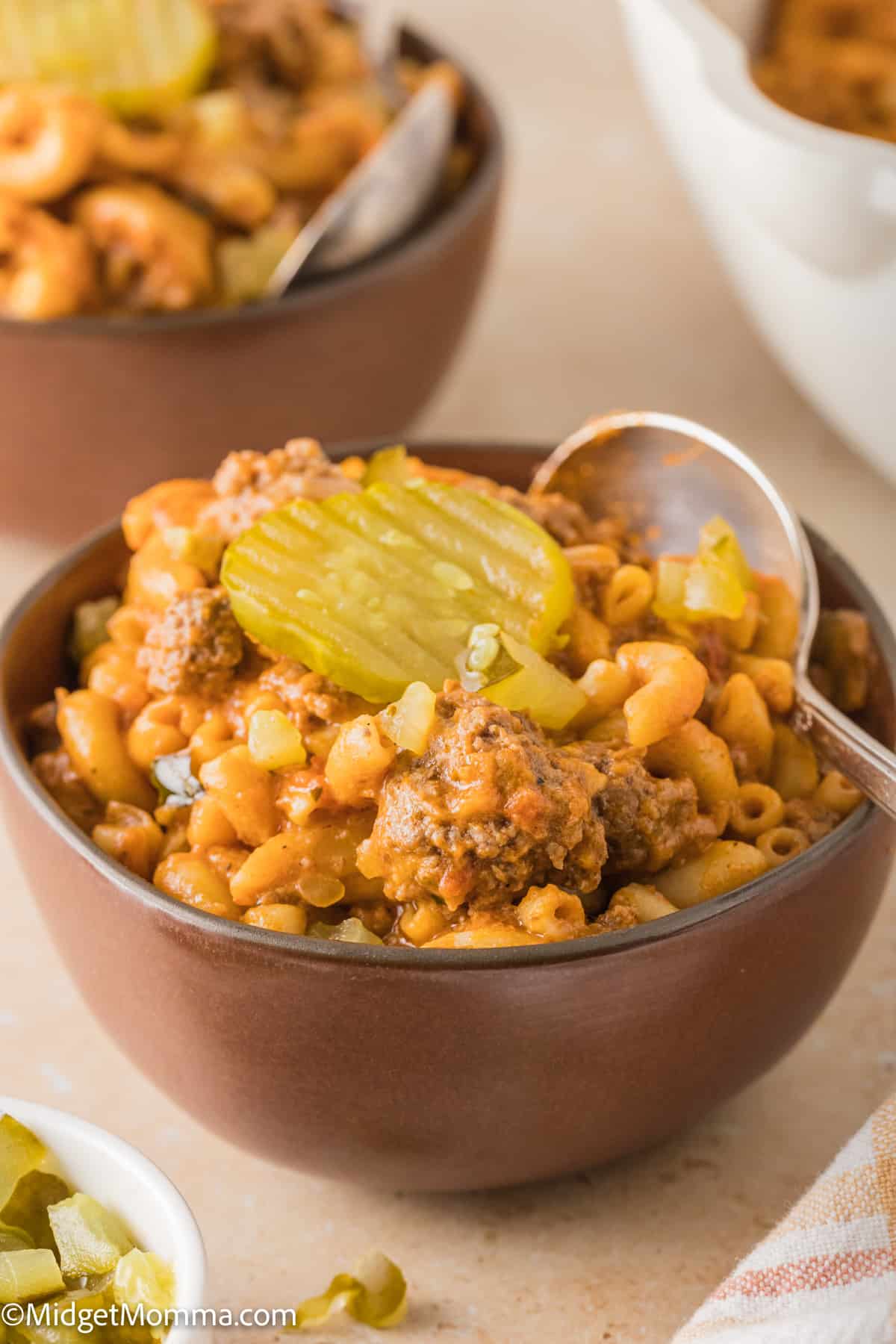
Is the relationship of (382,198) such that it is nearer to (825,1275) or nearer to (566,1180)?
(566,1180)

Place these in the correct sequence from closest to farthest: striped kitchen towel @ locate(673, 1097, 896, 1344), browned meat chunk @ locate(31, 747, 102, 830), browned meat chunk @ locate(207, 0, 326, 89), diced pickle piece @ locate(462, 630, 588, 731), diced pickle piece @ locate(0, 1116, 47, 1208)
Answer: striped kitchen towel @ locate(673, 1097, 896, 1344), diced pickle piece @ locate(0, 1116, 47, 1208), diced pickle piece @ locate(462, 630, 588, 731), browned meat chunk @ locate(31, 747, 102, 830), browned meat chunk @ locate(207, 0, 326, 89)

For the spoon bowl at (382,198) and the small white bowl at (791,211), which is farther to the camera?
the spoon bowl at (382,198)

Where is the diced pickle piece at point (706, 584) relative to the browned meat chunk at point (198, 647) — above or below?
above

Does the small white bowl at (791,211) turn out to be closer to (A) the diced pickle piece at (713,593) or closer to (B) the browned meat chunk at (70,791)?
(A) the diced pickle piece at (713,593)

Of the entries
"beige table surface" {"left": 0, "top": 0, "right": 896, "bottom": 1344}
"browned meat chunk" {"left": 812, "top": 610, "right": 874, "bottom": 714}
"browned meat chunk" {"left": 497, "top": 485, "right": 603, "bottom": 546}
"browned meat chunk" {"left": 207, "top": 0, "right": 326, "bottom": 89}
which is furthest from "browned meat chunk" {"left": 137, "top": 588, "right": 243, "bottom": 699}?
"browned meat chunk" {"left": 207, "top": 0, "right": 326, "bottom": 89}

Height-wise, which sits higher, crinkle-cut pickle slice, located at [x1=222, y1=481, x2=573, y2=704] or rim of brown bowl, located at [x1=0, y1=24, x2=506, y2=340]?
crinkle-cut pickle slice, located at [x1=222, y1=481, x2=573, y2=704]

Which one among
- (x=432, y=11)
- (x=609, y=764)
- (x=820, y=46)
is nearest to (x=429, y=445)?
(x=609, y=764)

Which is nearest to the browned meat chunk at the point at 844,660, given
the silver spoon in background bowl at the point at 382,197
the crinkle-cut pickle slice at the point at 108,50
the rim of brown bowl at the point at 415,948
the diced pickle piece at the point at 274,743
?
the rim of brown bowl at the point at 415,948

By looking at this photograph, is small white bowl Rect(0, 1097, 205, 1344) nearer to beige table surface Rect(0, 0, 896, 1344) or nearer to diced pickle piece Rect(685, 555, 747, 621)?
beige table surface Rect(0, 0, 896, 1344)
